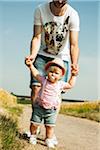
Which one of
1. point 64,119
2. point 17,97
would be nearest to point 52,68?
point 64,119

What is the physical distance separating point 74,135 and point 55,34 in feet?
6.64

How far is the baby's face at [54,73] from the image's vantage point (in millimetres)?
5141

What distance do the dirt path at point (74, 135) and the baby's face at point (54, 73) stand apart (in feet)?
2.55

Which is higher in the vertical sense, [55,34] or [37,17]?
[37,17]

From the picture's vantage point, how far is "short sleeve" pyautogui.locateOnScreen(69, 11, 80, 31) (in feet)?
17.1

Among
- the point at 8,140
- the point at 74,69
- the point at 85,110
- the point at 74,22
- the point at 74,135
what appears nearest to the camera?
the point at 8,140

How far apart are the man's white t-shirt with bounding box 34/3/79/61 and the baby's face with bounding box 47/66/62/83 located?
0.27m

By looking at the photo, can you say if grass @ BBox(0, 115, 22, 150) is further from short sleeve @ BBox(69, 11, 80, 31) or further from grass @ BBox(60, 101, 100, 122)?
grass @ BBox(60, 101, 100, 122)

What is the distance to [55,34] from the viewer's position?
205 inches

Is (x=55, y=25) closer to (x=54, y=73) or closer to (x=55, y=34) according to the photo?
(x=55, y=34)

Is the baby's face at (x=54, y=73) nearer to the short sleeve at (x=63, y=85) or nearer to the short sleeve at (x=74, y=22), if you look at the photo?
the short sleeve at (x=63, y=85)

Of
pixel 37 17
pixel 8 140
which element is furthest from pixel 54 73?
pixel 8 140

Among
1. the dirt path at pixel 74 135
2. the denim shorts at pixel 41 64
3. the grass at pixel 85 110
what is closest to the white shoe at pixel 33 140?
the dirt path at pixel 74 135

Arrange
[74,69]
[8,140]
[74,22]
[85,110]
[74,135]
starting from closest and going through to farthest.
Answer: [8,140] < [74,69] < [74,22] < [74,135] < [85,110]
